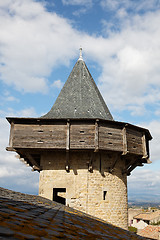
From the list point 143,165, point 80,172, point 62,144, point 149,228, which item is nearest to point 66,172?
point 80,172

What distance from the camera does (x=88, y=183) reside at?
9.91 metres

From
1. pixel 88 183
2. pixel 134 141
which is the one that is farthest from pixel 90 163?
A: pixel 134 141

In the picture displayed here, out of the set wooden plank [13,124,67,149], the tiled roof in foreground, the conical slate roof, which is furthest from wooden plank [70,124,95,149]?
the tiled roof in foreground

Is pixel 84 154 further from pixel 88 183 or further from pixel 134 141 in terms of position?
pixel 134 141

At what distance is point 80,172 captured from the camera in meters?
10.1

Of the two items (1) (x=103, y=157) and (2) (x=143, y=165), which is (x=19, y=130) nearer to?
(1) (x=103, y=157)

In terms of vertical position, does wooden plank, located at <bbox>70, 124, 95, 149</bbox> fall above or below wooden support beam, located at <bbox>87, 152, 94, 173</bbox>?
above

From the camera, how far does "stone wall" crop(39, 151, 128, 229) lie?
9.84 metres

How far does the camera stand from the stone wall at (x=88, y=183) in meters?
9.84

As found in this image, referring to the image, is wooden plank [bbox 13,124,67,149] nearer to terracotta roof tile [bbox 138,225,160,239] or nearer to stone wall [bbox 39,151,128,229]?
stone wall [bbox 39,151,128,229]

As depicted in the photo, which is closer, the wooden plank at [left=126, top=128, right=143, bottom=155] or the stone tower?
the stone tower

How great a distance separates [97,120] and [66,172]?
261cm

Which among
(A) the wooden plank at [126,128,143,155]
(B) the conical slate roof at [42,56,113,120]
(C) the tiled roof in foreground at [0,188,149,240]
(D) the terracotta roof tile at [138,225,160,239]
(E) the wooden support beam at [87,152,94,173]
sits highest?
(B) the conical slate roof at [42,56,113,120]

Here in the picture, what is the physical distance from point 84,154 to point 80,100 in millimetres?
2914
